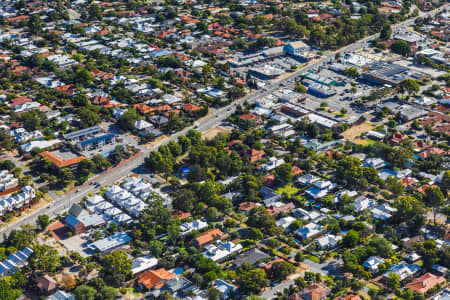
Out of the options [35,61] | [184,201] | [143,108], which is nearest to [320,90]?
[143,108]

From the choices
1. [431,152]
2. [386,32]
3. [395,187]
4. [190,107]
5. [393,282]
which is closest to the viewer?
[393,282]

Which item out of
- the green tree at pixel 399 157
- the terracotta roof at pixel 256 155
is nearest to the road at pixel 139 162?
the terracotta roof at pixel 256 155

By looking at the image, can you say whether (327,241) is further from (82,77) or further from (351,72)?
(82,77)

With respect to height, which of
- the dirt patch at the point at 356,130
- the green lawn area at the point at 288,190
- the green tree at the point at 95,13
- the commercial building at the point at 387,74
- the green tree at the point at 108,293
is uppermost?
the green tree at the point at 95,13

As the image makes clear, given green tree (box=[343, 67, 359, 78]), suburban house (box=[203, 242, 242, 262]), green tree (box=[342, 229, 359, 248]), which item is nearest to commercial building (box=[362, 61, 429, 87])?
green tree (box=[343, 67, 359, 78])

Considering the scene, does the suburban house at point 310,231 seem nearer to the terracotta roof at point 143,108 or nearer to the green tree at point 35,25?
the terracotta roof at point 143,108

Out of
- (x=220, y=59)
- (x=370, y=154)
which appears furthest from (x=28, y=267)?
(x=220, y=59)
